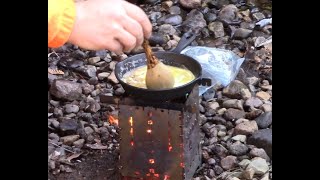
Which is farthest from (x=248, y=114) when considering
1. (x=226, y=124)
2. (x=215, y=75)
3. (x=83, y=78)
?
(x=83, y=78)

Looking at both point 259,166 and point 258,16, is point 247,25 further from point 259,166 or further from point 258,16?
point 259,166

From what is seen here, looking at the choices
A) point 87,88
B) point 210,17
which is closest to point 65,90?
point 87,88

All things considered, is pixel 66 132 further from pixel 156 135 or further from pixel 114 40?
pixel 114 40

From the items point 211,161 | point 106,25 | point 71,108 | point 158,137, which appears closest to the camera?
point 106,25

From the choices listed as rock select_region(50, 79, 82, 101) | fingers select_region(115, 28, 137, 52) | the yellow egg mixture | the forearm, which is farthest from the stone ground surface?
the forearm

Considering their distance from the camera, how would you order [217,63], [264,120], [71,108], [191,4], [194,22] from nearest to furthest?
[264,120] < [71,108] < [217,63] < [194,22] < [191,4]

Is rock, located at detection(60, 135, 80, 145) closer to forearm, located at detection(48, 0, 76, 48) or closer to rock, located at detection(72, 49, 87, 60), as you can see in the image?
rock, located at detection(72, 49, 87, 60)
